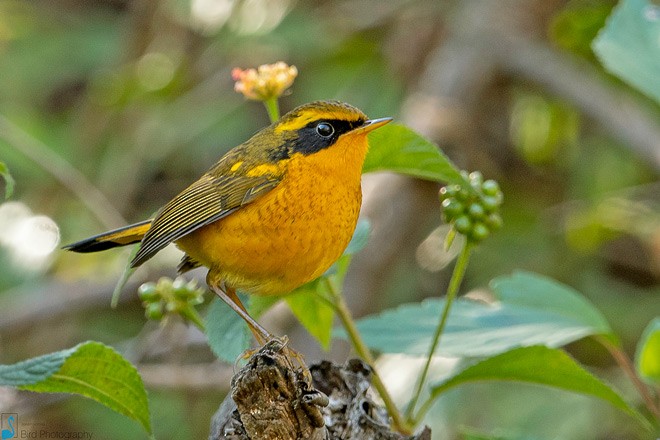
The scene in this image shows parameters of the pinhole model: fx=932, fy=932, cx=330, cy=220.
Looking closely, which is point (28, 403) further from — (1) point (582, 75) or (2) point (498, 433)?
(1) point (582, 75)

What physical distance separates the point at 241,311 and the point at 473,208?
747 millimetres

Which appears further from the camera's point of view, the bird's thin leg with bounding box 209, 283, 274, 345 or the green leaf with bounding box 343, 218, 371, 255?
the green leaf with bounding box 343, 218, 371, 255

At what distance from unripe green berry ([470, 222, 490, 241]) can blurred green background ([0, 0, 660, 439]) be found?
248 centimetres

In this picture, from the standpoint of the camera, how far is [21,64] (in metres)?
7.14

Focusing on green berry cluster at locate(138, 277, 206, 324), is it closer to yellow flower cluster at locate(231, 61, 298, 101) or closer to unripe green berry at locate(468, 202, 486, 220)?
yellow flower cluster at locate(231, 61, 298, 101)

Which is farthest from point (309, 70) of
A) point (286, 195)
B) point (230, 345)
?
point (230, 345)

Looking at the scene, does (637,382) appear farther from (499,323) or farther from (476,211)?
(476,211)

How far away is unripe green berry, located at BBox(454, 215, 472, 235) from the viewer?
2.71 metres

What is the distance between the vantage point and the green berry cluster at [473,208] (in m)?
2.73

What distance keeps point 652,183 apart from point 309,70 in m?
2.63

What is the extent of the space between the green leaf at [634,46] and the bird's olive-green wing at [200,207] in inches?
47.1

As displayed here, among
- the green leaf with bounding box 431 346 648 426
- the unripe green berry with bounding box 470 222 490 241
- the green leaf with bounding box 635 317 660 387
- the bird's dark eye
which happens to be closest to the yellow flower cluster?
the bird's dark eye

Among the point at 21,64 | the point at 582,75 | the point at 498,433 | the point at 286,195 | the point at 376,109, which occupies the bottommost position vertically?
the point at 498,433

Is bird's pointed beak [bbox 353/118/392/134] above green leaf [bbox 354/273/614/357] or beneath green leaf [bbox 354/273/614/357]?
above
